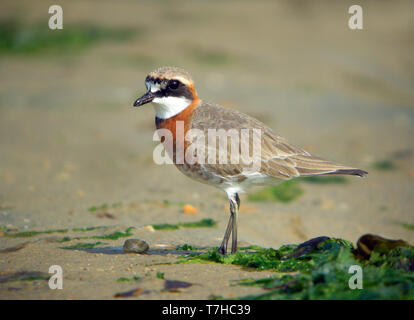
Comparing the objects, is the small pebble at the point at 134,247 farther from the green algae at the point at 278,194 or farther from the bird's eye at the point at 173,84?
the green algae at the point at 278,194

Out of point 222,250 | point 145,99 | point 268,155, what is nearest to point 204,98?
point 145,99

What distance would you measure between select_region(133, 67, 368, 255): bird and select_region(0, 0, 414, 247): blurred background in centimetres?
108

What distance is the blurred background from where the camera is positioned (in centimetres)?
885

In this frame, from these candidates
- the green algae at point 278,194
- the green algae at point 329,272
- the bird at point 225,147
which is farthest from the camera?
the green algae at point 278,194

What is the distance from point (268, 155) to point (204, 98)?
808 centimetres

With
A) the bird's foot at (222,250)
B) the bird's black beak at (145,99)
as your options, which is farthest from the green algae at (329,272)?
the bird's black beak at (145,99)

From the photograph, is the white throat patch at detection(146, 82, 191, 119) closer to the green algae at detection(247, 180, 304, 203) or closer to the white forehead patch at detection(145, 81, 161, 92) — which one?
the white forehead patch at detection(145, 81, 161, 92)

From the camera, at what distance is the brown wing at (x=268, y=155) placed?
649cm

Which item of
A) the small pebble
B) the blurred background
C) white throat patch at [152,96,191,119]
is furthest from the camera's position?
the blurred background

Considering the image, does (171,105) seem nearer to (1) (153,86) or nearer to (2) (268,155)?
(1) (153,86)

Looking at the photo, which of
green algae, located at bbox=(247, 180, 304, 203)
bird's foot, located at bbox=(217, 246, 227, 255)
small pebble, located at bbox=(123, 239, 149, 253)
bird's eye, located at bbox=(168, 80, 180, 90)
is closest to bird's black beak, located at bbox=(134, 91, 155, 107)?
bird's eye, located at bbox=(168, 80, 180, 90)

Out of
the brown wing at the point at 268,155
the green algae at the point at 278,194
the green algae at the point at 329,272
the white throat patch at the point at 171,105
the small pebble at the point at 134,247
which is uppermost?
the white throat patch at the point at 171,105

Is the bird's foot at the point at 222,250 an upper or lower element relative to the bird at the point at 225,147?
lower

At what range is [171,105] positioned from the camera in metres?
6.77
